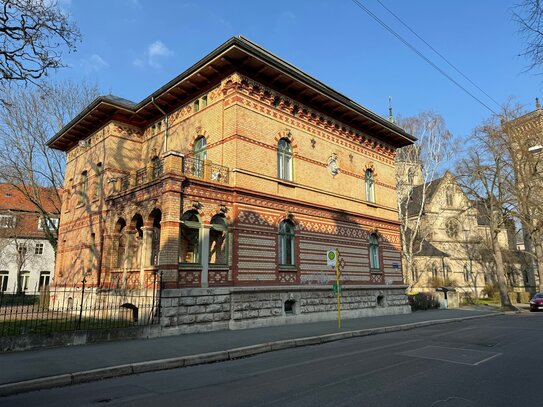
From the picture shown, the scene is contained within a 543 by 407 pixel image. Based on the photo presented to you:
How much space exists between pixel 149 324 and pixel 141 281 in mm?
2551

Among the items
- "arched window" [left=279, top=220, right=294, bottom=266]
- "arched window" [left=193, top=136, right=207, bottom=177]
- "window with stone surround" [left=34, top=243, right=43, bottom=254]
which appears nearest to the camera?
"arched window" [left=193, top=136, right=207, bottom=177]

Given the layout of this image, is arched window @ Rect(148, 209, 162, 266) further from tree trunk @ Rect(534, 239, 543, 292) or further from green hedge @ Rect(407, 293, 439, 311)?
tree trunk @ Rect(534, 239, 543, 292)

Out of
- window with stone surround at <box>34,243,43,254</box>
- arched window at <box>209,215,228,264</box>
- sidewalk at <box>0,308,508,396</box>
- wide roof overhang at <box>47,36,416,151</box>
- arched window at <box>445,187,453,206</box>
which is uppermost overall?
arched window at <box>445,187,453,206</box>

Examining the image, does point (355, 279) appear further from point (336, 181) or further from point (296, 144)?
point (296, 144)

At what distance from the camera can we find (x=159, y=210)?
15.4 meters

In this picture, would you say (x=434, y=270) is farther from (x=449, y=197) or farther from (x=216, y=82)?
(x=216, y=82)

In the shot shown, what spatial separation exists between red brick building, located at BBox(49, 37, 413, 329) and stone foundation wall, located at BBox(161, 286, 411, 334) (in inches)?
2.0

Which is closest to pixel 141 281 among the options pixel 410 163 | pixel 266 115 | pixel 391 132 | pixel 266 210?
pixel 266 210

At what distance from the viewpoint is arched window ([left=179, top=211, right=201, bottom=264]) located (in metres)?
14.7

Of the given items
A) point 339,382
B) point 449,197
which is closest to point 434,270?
point 449,197

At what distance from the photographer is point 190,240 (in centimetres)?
1672

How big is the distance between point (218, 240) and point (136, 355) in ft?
23.2

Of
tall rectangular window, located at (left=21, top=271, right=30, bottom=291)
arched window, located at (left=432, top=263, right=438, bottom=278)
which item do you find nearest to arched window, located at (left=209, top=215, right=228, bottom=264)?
arched window, located at (left=432, top=263, right=438, bottom=278)

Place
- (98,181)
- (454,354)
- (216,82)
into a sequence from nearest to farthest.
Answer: (454,354) → (216,82) → (98,181)
